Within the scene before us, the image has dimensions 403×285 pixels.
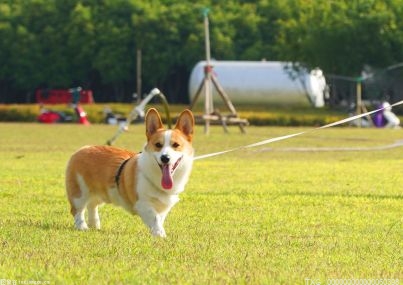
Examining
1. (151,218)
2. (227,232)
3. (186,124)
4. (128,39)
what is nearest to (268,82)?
(128,39)

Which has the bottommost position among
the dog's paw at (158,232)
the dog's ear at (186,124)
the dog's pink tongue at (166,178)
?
the dog's paw at (158,232)

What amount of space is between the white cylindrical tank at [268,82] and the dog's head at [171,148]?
153 feet

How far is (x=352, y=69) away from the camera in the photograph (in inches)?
2083

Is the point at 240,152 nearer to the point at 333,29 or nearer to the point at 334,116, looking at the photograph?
the point at 334,116

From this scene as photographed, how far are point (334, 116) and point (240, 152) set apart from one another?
25730mm

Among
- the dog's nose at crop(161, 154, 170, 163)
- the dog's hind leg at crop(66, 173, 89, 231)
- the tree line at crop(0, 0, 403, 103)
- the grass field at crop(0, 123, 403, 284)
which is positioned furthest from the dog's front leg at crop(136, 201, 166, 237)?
the tree line at crop(0, 0, 403, 103)

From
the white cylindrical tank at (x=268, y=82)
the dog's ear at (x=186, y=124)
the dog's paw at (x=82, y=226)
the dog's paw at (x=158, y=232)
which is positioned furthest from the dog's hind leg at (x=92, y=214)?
the white cylindrical tank at (x=268, y=82)

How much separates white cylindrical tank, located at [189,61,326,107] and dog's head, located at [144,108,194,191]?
4651 centimetres

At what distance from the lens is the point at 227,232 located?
28.8 ft

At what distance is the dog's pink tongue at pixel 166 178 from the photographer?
8270 millimetres

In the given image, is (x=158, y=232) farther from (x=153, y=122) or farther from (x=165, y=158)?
(x=153, y=122)

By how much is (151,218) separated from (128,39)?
55.2 meters

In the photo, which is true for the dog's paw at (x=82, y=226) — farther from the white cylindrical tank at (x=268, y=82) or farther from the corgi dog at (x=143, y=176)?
the white cylindrical tank at (x=268, y=82)

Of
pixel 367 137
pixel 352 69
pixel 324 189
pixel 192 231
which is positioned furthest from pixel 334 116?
pixel 192 231
